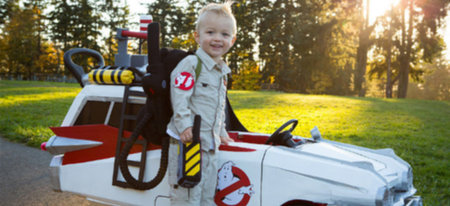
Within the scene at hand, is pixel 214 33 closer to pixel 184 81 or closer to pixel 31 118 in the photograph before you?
pixel 184 81

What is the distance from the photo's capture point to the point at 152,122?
2.53 meters

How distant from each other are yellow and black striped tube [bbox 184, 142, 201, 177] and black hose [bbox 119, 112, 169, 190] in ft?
0.85

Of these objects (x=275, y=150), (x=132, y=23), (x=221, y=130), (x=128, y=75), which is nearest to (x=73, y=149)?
(x=128, y=75)

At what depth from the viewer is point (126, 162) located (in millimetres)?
2727

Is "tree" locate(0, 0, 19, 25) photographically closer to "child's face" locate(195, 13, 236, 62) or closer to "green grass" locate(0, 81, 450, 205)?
"green grass" locate(0, 81, 450, 205)

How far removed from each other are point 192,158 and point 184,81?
530mm

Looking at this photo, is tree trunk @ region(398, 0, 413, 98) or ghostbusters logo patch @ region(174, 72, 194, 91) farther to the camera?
tree trunk @ region(398, 0, 413, 98)

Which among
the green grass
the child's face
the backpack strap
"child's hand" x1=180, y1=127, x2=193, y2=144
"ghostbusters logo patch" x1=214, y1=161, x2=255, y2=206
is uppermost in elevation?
the child's face

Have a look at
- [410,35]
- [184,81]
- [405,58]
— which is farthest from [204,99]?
[405,58]

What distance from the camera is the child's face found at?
8.09ft

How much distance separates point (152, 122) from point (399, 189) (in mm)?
1949

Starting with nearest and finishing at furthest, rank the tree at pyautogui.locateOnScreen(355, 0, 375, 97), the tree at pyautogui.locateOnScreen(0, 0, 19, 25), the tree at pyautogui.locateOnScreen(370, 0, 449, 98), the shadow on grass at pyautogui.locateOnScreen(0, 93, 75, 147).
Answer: the shadow on grass at pyautogui.locateOnScreen(0, 93, 75, 147)
the tree at pyautogui.locateOnScreen(370, 0, 449, 98)
the tree at pyautogui.locateOnScreen(355, 0, 375, 97)
the tree at pyautogui.locateOnScreen(0, 0, 19, 25)

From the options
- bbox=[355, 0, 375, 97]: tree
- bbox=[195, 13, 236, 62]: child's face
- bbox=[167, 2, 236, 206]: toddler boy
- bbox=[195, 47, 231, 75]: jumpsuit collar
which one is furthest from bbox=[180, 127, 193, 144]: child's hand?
bbox=[355, 0, 375, 97]: tree

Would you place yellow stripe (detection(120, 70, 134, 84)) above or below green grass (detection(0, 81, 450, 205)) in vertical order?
above
